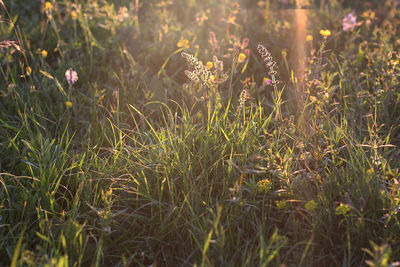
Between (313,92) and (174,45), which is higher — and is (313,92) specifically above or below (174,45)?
below

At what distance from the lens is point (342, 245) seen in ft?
5.97

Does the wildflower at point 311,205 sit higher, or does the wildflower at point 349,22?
the wildflower at point 349,22

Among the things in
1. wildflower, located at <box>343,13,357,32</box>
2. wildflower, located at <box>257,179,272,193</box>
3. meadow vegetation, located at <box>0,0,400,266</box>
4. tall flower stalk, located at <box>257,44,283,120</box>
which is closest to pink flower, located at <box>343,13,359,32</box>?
wildflower, located at <box>343,13,357,32</box>

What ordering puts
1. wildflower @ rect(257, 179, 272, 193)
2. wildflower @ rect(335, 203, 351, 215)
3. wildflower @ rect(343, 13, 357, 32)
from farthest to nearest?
wildflower @ rect(343, 13, 357, 32) → wildflower @ rect(257, 179, 272, 193) → wildflower @ rect(335, 203, 351, 215)

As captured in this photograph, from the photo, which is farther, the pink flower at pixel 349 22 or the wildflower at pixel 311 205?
the pink flower at pixel 349 22

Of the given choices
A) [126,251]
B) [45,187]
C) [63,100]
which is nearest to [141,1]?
[63,100]

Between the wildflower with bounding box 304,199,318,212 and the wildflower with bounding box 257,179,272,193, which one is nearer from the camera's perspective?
the wildflower with bounding box 304,199,318,212

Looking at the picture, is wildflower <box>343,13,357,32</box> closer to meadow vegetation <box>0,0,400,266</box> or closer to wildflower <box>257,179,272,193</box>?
meadow vegetation <box>0,0,400,266</box>

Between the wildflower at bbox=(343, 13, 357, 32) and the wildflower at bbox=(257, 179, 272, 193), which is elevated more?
the wildflower at bbox=(343, 13, 357, 32)

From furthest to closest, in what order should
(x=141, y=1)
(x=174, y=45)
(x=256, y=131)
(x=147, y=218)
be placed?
(x=141, y=1)
(x=174, y=45)
(x=256, y=131)
(x=147, y=218)

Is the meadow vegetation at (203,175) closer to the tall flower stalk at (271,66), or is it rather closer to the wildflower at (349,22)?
the tall flower stalk at (271,66)

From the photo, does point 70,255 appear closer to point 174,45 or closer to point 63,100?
point 63,100

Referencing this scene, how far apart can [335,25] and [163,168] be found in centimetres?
241

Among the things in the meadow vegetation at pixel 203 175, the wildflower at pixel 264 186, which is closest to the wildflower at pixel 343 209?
the meadow vegetation at pixel 203 175
